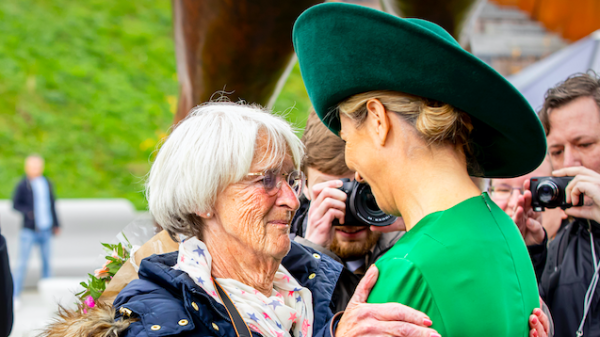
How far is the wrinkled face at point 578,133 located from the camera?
6.82ft

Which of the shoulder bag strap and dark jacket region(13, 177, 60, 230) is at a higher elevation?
the shoulder bag strap

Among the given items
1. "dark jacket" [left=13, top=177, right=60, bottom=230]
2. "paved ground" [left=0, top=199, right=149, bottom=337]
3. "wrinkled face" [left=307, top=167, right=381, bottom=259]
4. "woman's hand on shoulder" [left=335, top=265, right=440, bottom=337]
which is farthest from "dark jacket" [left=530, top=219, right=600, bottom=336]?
"dark jacket" [left=13, top=177, right=60, bottom=230]

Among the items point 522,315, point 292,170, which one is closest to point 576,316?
point 522,315

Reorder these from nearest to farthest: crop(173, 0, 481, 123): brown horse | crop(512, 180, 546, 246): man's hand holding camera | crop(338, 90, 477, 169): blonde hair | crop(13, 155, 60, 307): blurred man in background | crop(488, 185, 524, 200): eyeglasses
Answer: crop(338, 90, 477, 169): blonde hair → crop(512, 180, 546, 246): man's hand holding camera → crop(173, 0, 481, 123): brown horse → crop(488, 185, 524, 200): eyeglasses → crop(13, 155, 60, 307): blurred man in background

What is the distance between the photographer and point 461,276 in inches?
39.5

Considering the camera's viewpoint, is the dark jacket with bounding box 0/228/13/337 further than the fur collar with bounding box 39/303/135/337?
Yes

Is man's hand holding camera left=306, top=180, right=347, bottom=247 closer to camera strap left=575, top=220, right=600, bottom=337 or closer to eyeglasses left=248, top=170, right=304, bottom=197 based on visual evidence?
eyeglasses left=248, top=170, right=304, bottom=197

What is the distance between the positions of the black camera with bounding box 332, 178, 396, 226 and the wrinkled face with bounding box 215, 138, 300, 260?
438mm

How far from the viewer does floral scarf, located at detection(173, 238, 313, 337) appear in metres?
1.45

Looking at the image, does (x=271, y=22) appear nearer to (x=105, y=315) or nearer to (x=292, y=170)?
(x=292, y=170)

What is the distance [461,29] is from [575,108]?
2.48ft

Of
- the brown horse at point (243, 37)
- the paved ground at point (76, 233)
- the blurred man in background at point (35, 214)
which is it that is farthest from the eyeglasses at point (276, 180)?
the paved ground at point (76, 233)

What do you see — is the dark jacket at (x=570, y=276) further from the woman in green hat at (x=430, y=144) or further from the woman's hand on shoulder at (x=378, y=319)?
the woman's hand on shoulder at (x=378, y=319)

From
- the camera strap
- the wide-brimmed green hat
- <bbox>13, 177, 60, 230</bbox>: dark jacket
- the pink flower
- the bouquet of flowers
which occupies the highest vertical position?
the wide-brimmed green hat
